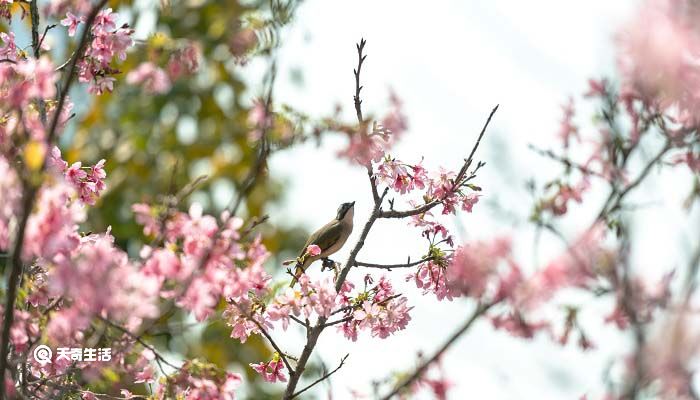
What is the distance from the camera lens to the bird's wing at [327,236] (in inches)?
181

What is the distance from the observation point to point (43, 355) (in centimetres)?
327

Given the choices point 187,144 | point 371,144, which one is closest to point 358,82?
point 371,144

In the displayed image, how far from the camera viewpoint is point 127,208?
36.1ft

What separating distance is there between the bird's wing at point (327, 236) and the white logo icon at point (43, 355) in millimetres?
1619

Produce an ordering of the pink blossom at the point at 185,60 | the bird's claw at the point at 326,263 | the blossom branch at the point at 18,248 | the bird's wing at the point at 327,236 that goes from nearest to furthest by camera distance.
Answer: the blossom branch at the point at 18,248 < the pink blossom at the point at 185,60 < the bird's claw at the point at 326,263 < the bird's wing at the point at 327,236

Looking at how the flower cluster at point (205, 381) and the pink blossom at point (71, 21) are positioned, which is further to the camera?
the pink blossom at point (71, 21)

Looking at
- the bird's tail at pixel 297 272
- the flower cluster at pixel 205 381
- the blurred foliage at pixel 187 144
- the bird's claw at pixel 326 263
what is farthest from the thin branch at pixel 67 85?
the blurred foliage at pixel 187 144

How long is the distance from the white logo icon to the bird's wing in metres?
1.62

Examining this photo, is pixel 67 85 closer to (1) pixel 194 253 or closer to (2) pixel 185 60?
(1) pixel 194 253

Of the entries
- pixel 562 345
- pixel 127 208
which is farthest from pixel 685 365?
pixel 127 208

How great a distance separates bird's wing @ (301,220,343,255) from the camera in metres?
4.59

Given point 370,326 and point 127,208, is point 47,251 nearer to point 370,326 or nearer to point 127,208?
point 370,326

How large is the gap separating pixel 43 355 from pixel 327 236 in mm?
1687

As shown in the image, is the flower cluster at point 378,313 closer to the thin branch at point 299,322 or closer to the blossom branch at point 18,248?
the thin branch at point 299,322
